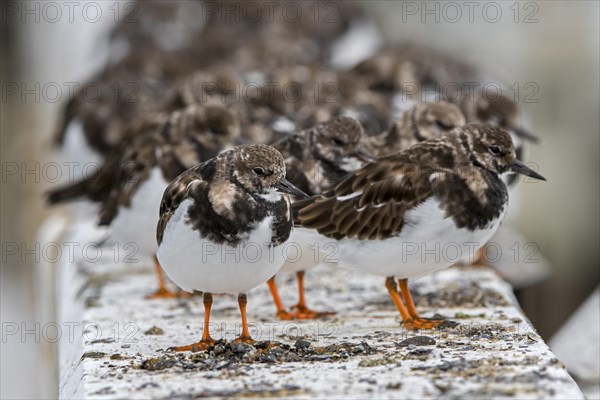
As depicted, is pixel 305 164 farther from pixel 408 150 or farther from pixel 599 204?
pixel 599 204

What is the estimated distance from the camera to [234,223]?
13.5ft

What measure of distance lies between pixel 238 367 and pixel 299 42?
897 cm

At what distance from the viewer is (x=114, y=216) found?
6.05m

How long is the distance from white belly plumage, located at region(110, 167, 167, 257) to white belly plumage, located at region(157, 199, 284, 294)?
50.3 inches

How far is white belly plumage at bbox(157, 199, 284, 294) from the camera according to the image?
13.6 feet

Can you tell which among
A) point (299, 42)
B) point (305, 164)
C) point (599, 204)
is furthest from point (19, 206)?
point (305, 164)

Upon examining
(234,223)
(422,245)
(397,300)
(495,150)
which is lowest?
(397,300)

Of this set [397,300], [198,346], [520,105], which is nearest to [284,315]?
[397,300]

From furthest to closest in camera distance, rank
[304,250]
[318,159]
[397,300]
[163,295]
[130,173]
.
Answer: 1. [130,173]
2. [163,295]
3. [318,159]
4. [304,250]
5. [397,300]

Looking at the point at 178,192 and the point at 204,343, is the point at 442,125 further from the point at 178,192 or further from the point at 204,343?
the point at 204,343

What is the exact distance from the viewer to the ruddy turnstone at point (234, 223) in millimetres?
4133

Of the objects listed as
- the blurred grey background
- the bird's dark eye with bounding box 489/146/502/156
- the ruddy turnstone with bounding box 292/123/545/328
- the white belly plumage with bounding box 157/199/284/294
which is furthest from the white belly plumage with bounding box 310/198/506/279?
Answer: the blurred grey background

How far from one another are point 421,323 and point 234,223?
1.08m

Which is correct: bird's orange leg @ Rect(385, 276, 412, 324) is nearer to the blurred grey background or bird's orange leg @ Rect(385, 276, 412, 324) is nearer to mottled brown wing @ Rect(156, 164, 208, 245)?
mottled brown wing @ Rect(156, 164, 208, 245)
